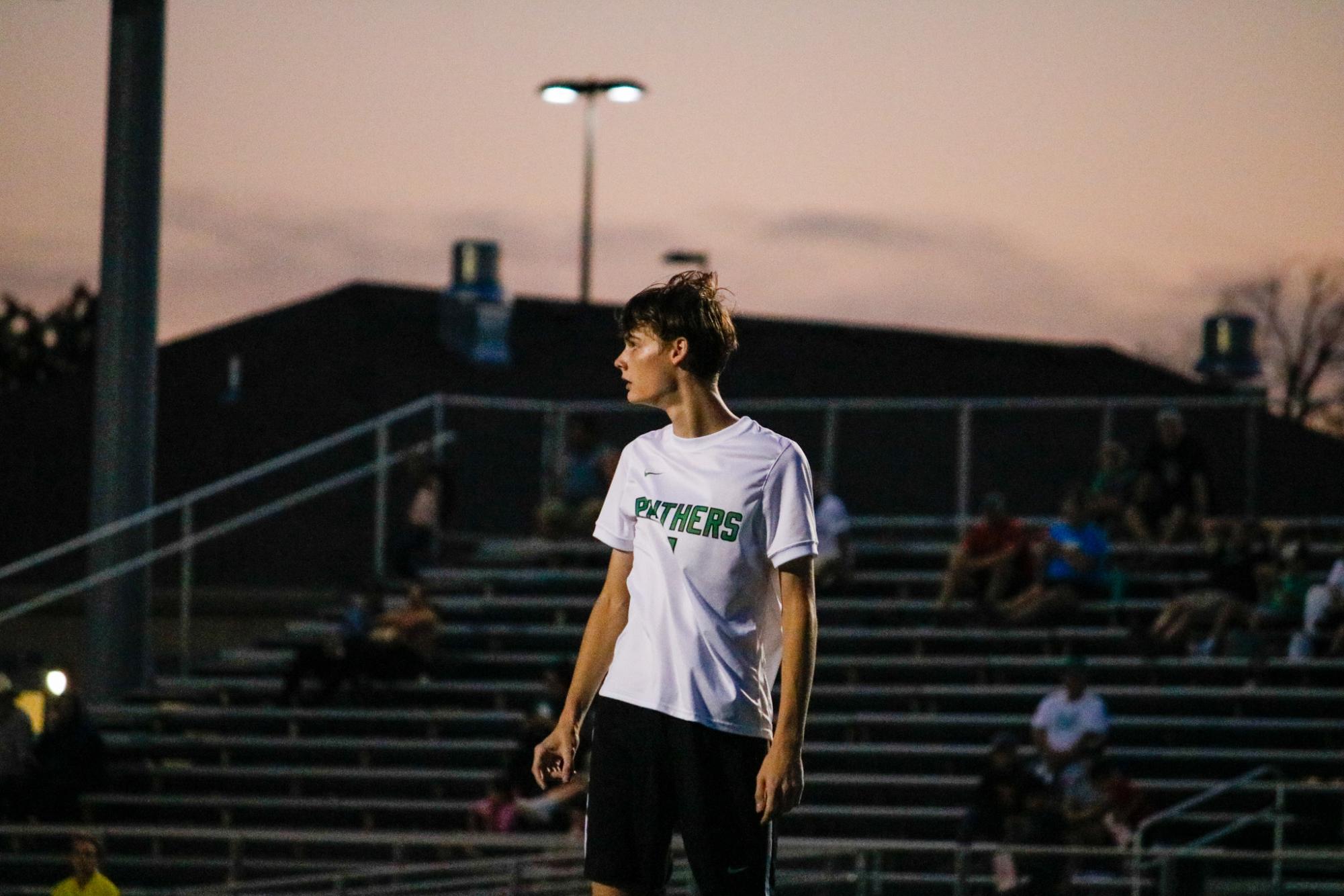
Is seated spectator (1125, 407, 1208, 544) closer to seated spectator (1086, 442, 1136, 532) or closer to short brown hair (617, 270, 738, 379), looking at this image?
seated spectator (1086, 442, 1136, 532)

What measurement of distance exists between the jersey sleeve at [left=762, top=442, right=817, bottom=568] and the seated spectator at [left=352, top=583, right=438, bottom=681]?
1154 cm

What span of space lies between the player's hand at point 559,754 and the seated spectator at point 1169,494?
1180 cm

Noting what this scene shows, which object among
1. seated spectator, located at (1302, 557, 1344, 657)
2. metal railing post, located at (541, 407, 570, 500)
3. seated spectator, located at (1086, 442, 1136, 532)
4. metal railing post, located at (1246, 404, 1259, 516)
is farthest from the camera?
metal railing post, located at (541, 407, 570, 500)

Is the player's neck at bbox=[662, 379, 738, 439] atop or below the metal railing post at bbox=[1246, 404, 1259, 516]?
below

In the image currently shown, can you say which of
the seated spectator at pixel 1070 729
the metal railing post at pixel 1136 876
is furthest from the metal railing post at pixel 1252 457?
the metal railing post at pixel 1136 876

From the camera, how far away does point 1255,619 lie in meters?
14.6

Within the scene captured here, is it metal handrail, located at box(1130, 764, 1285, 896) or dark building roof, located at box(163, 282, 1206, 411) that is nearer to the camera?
metal handrail, located at box(1130, 764, 1285, 896)

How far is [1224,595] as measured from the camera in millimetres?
14773

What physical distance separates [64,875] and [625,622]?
9.11m

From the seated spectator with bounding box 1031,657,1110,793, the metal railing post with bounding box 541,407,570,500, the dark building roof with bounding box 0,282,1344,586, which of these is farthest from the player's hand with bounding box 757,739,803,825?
the dark building roof with bounding box 0,282,1344,586

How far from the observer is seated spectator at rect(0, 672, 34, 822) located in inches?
539

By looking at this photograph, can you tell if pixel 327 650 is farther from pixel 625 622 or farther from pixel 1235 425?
pixel 625 622

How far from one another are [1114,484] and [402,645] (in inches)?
213

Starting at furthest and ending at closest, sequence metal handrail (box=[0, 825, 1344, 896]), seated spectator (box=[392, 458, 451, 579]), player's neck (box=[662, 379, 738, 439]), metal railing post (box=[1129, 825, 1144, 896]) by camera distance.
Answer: seated spectator (box=[392, 458, 451, 579])
metal railing post (box=[1129, 825, 1144, 896])
metal handrail (box=[0, 825, 1344, 896])
player's neck (box=[662, 379, 738, 439])
